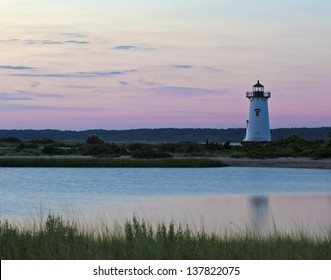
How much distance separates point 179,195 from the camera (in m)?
25.7

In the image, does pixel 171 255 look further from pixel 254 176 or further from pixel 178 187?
pixel 254 176

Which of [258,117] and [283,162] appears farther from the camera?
[258,117]

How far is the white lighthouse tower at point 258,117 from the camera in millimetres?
58188

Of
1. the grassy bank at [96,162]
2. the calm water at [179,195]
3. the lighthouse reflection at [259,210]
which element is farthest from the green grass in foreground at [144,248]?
the grassy bank at [96,162]

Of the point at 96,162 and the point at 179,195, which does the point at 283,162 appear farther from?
the point at 179,195

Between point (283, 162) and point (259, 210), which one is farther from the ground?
point (283, 162)

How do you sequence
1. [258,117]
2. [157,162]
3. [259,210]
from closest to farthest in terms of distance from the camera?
[259,210], [157,162], [258,117]

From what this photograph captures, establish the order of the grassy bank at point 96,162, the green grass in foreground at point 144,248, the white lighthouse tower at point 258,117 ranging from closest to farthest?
the green grass in foreground at point 144,248, the grassy bank at point 96,162, the white lighthouse tower at point 258,117

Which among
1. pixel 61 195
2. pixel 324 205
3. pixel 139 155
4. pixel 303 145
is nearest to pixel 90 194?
pixel 61 195

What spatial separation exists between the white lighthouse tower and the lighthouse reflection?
110 ft

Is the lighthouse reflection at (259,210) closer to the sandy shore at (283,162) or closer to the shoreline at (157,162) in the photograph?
the shoreline at (157,162)

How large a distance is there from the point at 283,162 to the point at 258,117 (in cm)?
1331

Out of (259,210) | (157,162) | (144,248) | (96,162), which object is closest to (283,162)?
(157,162)

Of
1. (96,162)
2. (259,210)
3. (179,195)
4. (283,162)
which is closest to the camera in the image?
(259,210)
